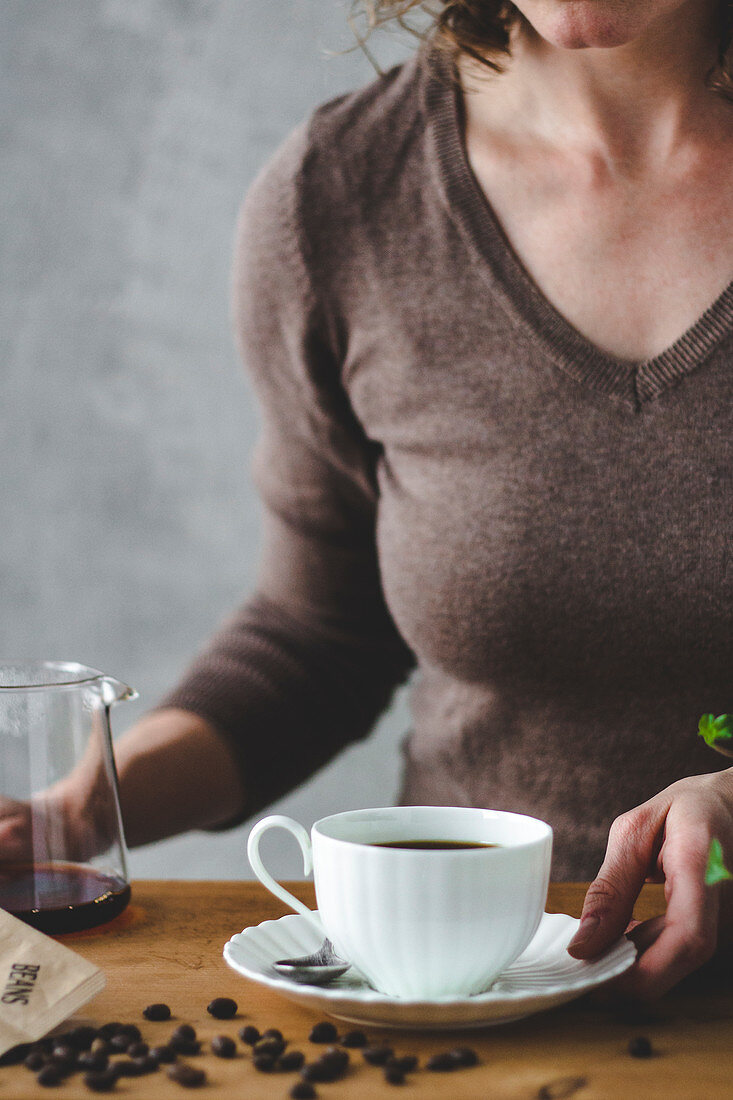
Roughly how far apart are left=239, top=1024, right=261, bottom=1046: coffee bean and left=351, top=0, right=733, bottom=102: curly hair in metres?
0.77

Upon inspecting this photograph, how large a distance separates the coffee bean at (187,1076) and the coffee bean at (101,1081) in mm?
A: 24

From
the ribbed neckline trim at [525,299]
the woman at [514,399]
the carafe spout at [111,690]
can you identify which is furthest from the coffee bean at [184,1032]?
the ribbed neckline trim at [525,299]

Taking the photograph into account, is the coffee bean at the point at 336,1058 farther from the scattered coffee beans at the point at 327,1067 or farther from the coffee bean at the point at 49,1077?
the coffee bean at the point at 49,1077

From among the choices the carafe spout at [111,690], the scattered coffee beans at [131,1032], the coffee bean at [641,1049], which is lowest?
the coffee bean at [641,1049]

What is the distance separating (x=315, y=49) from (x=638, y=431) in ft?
3.07

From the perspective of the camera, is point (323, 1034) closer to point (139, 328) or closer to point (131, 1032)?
point (131, 1032)

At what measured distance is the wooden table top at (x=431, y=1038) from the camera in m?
0.44

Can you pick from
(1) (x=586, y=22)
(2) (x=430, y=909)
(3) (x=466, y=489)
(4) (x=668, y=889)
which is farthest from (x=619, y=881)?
(1) (x=586, y=22)

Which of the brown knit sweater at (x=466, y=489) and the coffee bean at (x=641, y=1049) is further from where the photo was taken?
the brown knit sweater at (x=466, y=489)

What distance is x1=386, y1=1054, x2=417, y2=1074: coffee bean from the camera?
0.45 m

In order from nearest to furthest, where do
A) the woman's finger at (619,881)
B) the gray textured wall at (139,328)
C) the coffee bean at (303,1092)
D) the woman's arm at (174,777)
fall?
the coffee bean at (303,1092), the woman's finger at (619,881), the woman's arm at (174,777), the gray textured wall at (139,328)

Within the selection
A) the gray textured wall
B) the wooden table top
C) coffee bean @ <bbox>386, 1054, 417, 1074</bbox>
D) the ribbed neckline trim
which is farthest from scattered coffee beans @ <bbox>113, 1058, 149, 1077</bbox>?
the gray textured wall

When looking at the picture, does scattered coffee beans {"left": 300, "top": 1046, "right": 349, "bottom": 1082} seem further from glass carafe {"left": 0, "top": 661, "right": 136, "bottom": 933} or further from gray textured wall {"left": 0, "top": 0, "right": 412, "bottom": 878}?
gray textured wall {"left": 0, "top": 0, "right": 412, "bottom": 878}

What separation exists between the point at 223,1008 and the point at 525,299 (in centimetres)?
60
